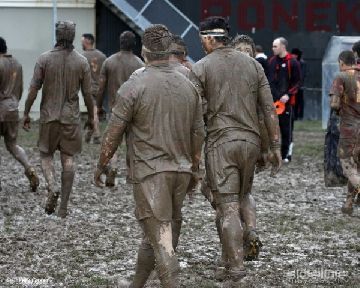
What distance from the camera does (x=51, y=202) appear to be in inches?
531

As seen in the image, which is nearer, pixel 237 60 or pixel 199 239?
pixel 237 60

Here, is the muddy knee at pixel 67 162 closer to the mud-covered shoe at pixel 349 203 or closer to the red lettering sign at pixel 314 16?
the mud-covered shoe at pixel 349 203

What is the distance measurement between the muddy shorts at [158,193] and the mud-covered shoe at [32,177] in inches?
300

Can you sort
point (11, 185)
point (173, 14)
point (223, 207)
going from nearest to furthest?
point (223, 207) < point (11, 185) < point (173, 14)

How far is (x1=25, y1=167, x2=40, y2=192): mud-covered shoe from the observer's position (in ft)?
52.3

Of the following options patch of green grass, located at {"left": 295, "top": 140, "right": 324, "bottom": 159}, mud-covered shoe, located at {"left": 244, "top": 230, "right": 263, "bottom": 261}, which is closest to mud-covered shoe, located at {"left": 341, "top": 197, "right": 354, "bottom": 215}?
mud-covered shoe, located at {"left": 244, "top": 230, "right": 263, "bottom": 261}

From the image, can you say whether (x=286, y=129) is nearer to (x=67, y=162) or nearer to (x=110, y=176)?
(x=110, y=176)

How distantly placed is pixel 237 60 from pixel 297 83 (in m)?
10.4

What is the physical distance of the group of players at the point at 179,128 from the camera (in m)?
8.38

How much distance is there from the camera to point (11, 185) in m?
17.0

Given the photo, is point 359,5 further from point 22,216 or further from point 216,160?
point 216,160

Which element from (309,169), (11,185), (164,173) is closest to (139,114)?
(164,173)

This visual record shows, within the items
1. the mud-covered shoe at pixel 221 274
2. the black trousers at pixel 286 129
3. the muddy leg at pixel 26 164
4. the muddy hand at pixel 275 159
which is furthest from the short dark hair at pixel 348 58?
the black trousers at pixel 286 129

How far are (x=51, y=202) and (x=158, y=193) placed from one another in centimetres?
529
